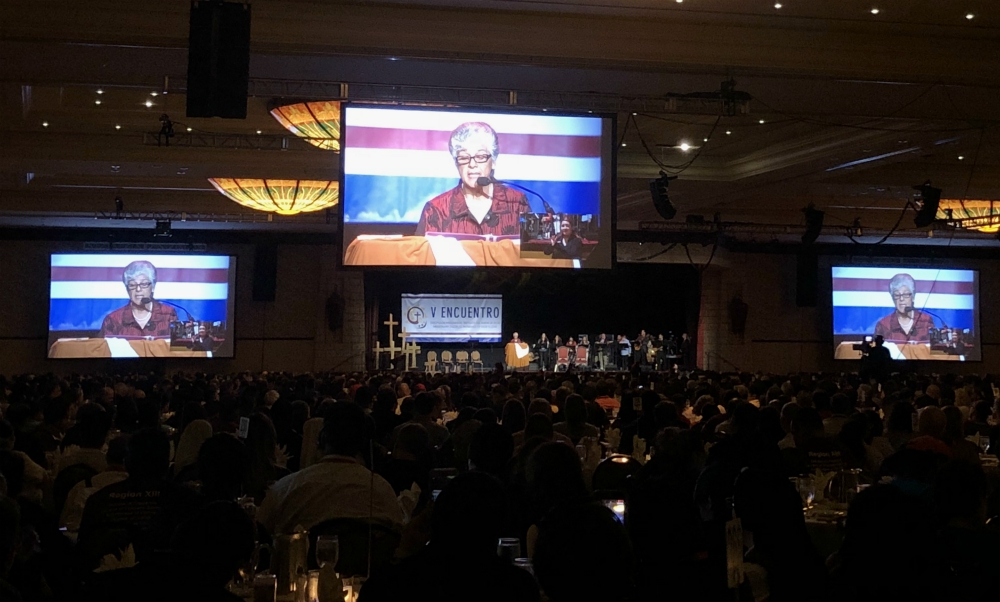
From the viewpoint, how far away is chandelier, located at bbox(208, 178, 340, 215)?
1459 cm

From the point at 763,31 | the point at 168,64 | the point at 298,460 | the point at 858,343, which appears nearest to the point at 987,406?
the point at 763,31

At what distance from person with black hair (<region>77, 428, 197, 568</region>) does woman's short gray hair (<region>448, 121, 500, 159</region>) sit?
6088mm

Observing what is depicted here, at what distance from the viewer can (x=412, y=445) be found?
5441 mm

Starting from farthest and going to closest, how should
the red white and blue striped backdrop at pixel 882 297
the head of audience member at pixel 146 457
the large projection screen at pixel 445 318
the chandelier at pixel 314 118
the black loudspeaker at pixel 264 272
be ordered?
the large projection screen at pixel 445 318 < the red white and blue striped backdrop at pixel 882 297 < the black loudspeaker at pixel 264 272 < the chandelier at pixel 314 118 < the head of audience member at pixel 146 457

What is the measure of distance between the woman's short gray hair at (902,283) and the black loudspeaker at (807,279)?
1771 millimetres

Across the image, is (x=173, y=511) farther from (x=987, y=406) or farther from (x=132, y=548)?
(x=987, y=406)

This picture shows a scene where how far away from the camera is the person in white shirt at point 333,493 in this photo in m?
3.79

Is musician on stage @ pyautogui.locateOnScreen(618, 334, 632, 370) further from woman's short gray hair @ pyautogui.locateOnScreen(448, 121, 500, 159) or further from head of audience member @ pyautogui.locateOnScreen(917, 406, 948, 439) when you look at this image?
head of audience member @ pyautogui.locateOnScreen(917, 406, 948, 439)

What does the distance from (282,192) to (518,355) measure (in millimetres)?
9771

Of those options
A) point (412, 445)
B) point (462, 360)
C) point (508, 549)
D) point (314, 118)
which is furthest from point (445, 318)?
point (508, 549)

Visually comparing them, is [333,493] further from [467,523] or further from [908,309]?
[908,309]

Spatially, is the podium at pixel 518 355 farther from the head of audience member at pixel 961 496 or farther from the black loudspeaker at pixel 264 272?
the head of audience member at pixel 961 496

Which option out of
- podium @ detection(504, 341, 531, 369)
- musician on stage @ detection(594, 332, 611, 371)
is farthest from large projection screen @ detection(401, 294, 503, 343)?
musician on stage @ detection(594, 332, 611, 371)

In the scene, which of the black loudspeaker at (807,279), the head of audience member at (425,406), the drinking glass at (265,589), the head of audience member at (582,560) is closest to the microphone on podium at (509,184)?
the head of audience member at (425,406)
